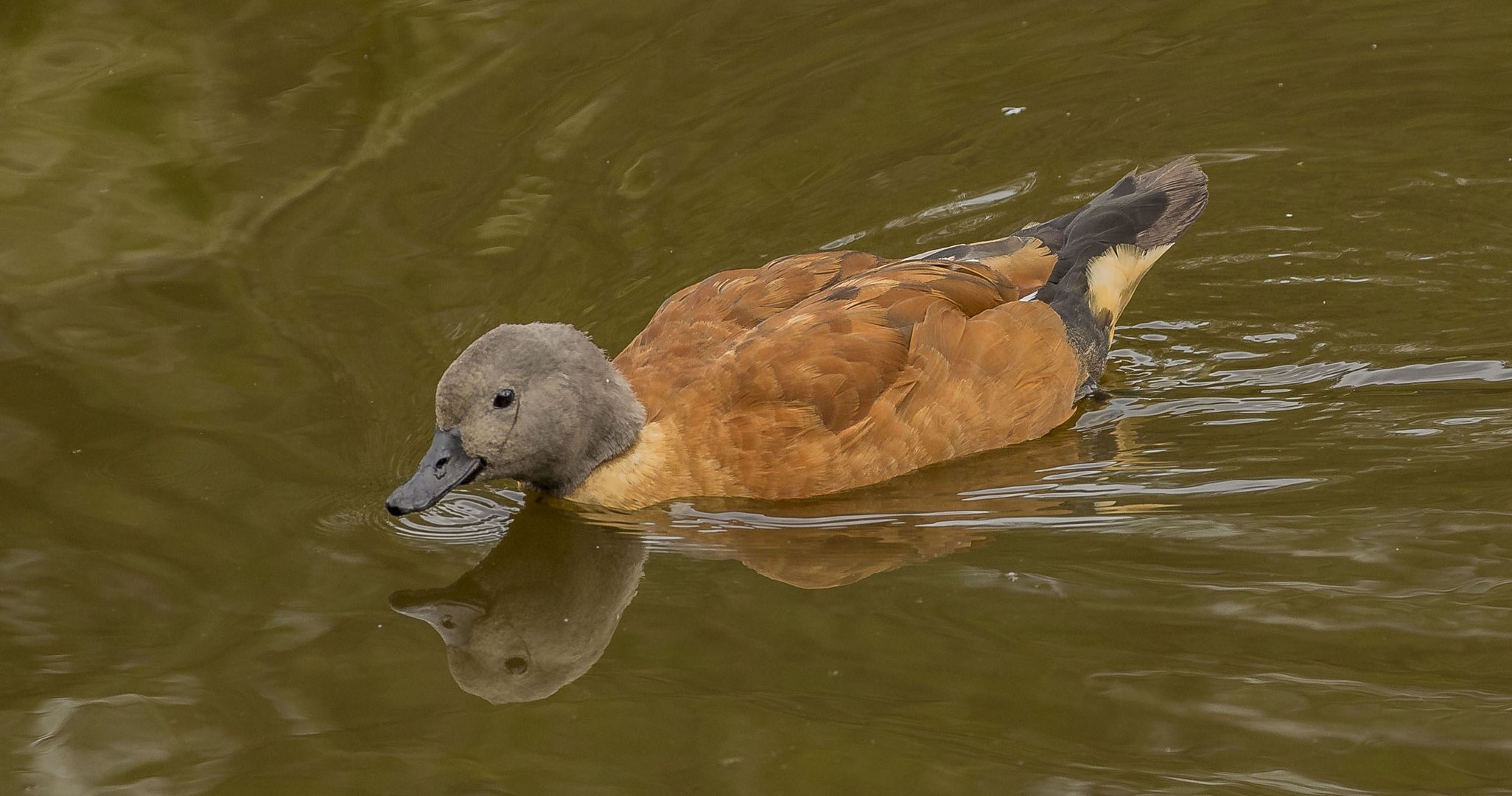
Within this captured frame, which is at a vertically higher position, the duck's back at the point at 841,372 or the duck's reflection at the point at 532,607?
the duck's back at the point at 841,372

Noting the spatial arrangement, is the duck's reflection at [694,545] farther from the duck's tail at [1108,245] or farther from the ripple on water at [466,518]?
the duck's tail at [1108,245]

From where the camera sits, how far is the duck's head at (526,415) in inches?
254

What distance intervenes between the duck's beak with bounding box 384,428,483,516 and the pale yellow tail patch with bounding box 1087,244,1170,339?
3.13 metres

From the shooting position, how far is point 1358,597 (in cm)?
552

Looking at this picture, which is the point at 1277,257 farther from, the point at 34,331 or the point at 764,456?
the point at 34,331

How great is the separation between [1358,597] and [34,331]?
6140 mm

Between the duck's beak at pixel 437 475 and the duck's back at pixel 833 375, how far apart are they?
2.22 feet

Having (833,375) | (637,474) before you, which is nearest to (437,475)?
(637,474)

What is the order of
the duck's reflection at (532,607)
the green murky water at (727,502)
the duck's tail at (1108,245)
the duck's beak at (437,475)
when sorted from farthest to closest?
the duck's tail at (1108,245) → the duck's beak at (437,475) → the duck's reflection at (532,607) → the green murky water at (727,502)

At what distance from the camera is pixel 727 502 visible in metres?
6.79

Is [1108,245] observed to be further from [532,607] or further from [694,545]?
[532,607]

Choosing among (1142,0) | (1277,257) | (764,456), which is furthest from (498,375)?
(1142,0)

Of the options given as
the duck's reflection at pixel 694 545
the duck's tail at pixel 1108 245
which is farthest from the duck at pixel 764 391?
the duck's tail at pixel 1108 245

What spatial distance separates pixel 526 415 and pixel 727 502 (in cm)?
92
